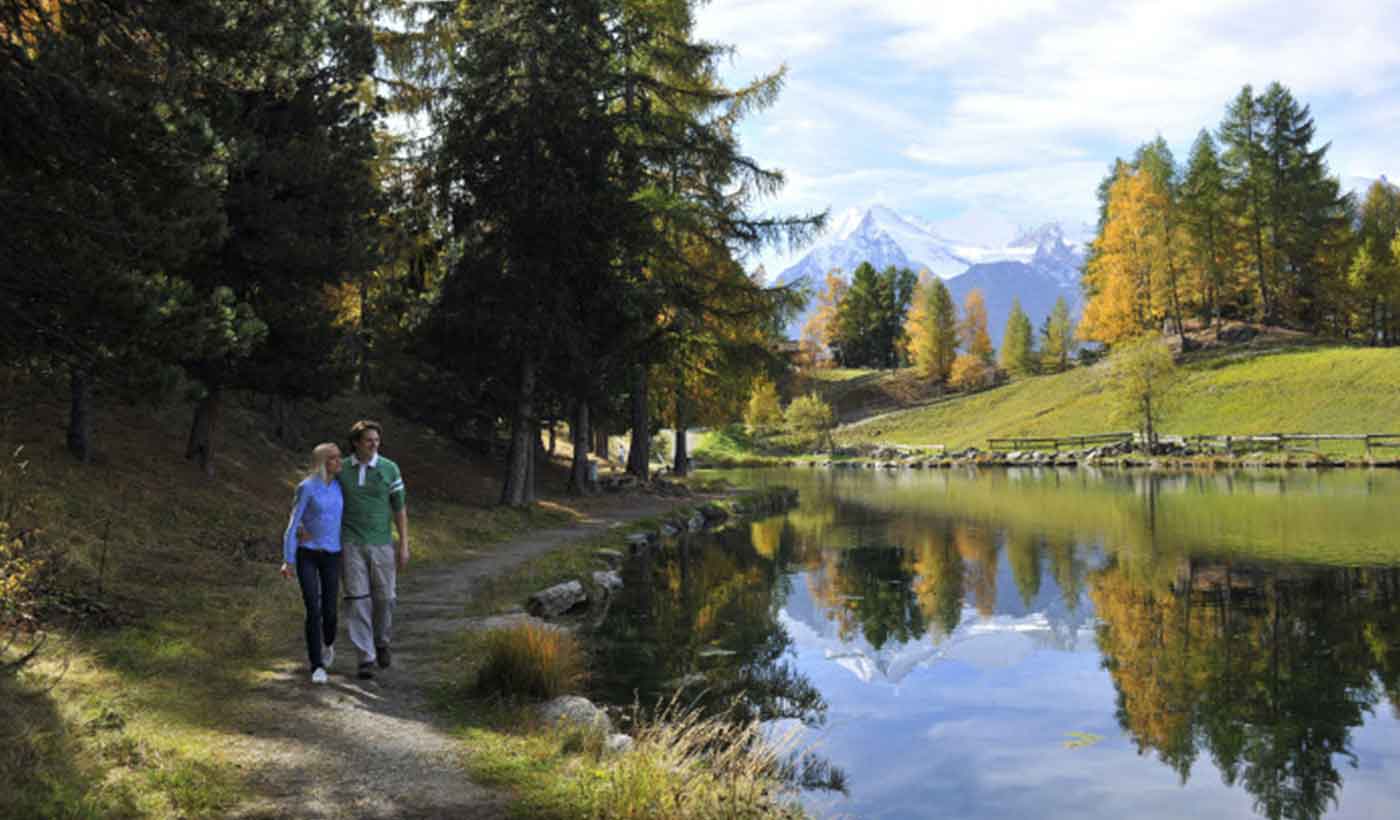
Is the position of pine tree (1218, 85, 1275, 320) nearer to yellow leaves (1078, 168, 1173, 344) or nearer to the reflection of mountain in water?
yellow leaves (1078, 168, 1173, 344)

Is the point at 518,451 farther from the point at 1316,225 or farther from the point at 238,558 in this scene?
the point at 1316,225

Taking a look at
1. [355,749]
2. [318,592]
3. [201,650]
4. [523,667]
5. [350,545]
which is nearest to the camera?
[355,749]

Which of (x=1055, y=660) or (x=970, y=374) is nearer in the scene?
(x=1055, y=660)

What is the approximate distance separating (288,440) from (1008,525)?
1952 centimetres

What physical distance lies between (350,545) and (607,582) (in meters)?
8.03

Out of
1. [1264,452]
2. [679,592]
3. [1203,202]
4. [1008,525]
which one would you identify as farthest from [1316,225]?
[679,592]

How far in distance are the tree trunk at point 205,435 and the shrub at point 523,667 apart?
1136cm

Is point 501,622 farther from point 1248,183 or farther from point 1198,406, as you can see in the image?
point 1248,183

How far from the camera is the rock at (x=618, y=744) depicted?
7.11 meters

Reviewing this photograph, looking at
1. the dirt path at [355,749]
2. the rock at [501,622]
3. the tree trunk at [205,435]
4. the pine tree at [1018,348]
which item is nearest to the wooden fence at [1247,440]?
the pine tree at [1018,348]

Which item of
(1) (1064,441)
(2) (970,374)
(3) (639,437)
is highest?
(2) (970,374)

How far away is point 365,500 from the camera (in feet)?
30.3

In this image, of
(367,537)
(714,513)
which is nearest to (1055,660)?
(367,537)

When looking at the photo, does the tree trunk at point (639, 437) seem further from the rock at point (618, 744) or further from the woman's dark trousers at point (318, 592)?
the rock at point (618, 744)
